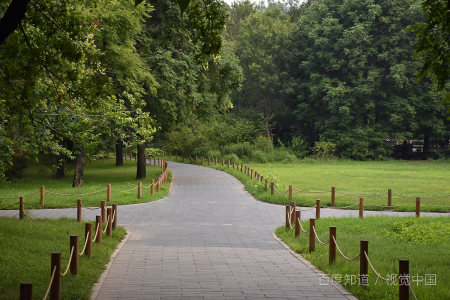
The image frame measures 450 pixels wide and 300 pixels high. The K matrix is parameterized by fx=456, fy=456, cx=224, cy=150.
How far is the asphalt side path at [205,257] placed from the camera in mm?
7043

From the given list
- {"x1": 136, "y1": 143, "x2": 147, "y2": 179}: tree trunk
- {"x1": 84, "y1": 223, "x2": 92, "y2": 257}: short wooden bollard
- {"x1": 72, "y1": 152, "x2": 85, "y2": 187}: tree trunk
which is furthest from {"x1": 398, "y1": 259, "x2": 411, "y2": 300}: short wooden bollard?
{"x1": 136, "y1": 143, "x2": 147, "y2": 179}: tree trunk

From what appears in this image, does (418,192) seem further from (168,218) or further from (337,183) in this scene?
(168,218)

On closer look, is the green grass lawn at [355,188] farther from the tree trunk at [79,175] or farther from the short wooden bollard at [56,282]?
the short wooden bollard at [56,282]

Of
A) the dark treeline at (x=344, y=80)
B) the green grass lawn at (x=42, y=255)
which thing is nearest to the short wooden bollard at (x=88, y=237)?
the green grass lawn at (x=42, y=255)

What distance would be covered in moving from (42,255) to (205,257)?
333 centimetres

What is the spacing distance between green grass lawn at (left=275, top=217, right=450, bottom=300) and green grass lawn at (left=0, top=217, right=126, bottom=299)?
4.23 metres

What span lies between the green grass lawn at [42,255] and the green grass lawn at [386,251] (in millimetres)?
4230

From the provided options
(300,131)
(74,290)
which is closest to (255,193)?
(74,290)

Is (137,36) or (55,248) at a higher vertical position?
(137,36)

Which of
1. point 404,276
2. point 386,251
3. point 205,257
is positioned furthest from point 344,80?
point 404,276

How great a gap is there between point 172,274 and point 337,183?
19.7 m

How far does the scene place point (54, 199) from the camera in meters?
18.7

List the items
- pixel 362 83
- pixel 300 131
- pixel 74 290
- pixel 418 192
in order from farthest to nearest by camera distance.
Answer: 1. pixel 300 131
2. pixel 362 83
3. pixel 418 192
4. pixel 74 290

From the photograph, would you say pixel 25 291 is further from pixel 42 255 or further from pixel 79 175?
pixel 79 175
